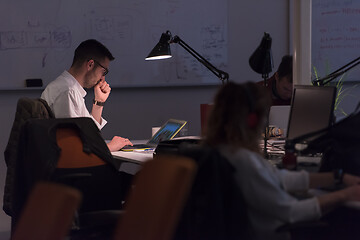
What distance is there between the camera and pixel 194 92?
484cm

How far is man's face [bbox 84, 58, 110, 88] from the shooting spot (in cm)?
356

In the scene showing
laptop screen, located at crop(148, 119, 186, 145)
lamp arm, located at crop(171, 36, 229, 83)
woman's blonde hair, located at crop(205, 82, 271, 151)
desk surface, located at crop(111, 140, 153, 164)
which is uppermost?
lamp arm, located at crop(171, 36, 229, 83)

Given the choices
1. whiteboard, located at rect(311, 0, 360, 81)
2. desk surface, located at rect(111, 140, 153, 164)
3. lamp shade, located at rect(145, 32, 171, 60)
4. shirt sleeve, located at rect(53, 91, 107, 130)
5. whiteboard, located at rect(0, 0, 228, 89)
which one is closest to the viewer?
desk surface, located at rect(111, 140, 153, 164)

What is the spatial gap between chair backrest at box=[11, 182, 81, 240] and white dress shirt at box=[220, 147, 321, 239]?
630mm

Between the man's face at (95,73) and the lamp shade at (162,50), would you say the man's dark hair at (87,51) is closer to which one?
the man's face at (95,73)

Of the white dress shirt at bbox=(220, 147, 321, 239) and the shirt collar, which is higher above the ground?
the shirt collar

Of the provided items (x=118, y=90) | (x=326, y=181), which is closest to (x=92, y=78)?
(x=118, y=90)

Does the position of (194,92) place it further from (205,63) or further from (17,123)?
(17,123)

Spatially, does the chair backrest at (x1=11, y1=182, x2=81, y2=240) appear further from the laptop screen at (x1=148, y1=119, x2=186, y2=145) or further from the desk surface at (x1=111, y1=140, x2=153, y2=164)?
the laptop screen at (x1=148, y1=119, x2=186, y2=145)

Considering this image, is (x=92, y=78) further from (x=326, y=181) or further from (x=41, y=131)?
(x=326, y=181)

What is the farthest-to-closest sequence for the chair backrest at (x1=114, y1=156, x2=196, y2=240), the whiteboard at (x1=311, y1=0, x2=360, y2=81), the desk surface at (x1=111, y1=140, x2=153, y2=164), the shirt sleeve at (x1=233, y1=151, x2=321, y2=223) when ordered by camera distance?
the whiteboard at (x1=311, y1=0, x2=360, y2=81)
the desk surface at (x1=111, y1=140, x2=153, y2=164)
the shirt sleeve at (x1=233, y1=151, x2=321, y2=223)
the chair backrest at (x1=114, y1=156, x2=196, y2=240)

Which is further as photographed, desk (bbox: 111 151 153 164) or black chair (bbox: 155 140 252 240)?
desk (bbox: 111 151 153 164)

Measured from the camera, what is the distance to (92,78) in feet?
11.7

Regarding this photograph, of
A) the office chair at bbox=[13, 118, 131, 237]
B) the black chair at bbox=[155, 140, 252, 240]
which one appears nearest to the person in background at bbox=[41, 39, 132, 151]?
the office chair at bbox=[13, 118, 131, 237]
